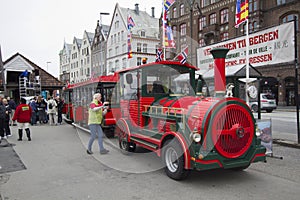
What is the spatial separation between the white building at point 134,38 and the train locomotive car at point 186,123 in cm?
3612

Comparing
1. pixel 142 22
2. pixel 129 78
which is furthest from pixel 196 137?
pixel 142 22

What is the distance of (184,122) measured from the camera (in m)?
4.59

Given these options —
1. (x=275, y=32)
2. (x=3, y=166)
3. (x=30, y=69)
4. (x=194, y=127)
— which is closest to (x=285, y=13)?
(x=275, y=32)

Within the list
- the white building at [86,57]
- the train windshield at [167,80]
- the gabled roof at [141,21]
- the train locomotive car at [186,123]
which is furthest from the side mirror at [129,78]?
the white building at [86,57]

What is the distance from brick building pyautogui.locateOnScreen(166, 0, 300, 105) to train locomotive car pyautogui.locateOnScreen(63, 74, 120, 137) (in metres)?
11.9

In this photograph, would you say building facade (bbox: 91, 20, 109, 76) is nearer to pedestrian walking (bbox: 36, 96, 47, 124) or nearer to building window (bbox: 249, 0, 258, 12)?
building window (bbox: 249, 0, 258, 12)

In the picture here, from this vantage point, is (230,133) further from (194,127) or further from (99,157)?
(99,157)

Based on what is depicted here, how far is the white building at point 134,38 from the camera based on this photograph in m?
43.2

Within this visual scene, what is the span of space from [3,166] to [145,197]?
3.81m

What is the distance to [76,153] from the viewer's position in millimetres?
7121

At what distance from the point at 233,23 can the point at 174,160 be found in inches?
1060

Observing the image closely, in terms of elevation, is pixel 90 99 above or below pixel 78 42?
below

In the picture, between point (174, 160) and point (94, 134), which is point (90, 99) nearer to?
point (94, 134)

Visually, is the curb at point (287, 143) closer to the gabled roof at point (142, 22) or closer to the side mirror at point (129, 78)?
the side mirror at point (129, 78)
